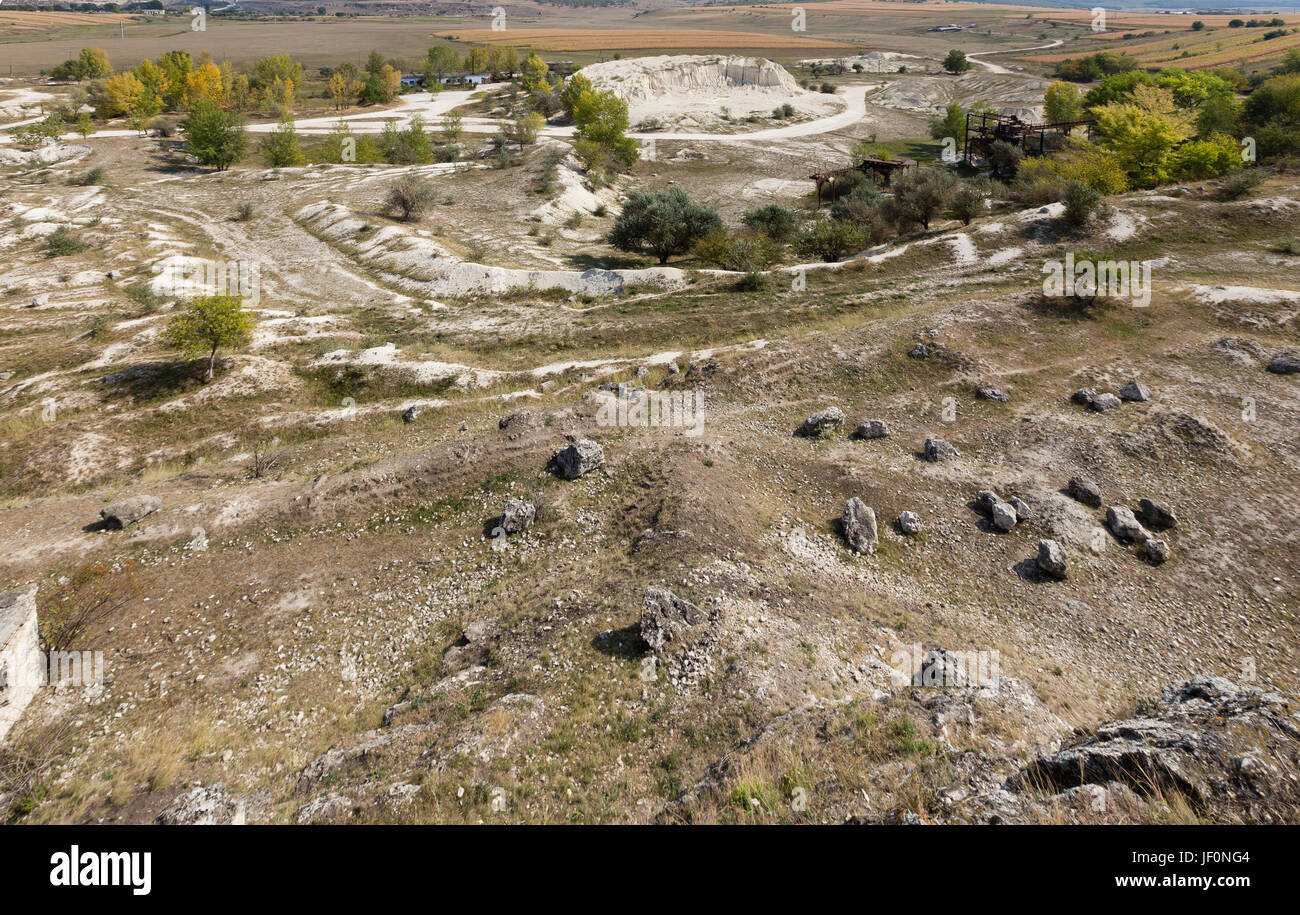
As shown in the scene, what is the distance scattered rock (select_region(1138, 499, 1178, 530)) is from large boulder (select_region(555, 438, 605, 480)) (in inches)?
746

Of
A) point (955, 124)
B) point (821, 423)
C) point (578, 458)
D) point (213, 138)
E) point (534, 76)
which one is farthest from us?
point (534, 76)

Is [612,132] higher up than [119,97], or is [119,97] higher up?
[119,97]

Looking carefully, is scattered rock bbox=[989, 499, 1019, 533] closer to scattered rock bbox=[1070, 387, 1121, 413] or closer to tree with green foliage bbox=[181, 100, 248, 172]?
scattered rock bbox=[1070, 387, 1121, 413]

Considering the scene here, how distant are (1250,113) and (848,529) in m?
92.5

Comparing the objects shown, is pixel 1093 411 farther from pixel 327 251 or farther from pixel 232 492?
pixel 327 251

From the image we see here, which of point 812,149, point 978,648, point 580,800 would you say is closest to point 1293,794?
point 978,648

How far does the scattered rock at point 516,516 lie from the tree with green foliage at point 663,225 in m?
36.5

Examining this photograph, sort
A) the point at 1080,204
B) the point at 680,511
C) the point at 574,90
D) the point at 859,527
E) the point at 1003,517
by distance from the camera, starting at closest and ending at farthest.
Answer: the point at 680,511 → the point at 859,527 → the point at 1003,517 → the point at 1080,204 → the point at 574,90

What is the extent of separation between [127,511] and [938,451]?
28.8 meters

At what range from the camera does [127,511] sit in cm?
1917

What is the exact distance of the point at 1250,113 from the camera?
68875mm

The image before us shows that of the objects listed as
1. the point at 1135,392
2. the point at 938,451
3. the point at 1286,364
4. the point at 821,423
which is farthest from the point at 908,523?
the point at 1286,364

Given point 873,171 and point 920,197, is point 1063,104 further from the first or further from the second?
point 920,197

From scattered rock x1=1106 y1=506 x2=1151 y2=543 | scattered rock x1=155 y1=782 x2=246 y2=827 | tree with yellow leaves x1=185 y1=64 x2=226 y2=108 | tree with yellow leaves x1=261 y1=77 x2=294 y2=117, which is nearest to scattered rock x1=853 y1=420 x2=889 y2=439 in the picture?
scattered rock x1=1106 y1=506 x2=1151 y2=543
